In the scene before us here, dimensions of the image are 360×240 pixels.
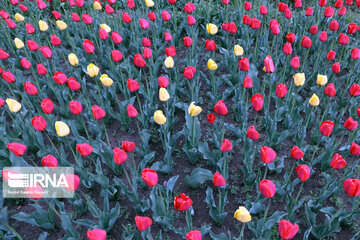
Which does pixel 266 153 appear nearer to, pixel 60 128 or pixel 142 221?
pixel 142 221

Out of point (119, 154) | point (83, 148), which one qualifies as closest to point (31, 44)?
point (83, 148)

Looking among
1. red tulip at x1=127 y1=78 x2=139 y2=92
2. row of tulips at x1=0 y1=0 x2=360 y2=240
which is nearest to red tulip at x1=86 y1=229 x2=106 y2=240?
row of tulips at x1=0 y1=0 x2=360 y2=240

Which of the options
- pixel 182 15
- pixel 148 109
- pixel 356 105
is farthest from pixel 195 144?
pixel 182 15

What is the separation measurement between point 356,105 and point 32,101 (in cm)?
399

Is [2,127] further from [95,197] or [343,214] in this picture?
[343,214]

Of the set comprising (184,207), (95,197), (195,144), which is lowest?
(95,197)

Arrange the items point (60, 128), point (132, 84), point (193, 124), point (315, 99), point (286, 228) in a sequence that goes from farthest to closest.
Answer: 1. point (132, 84)
2. point (193, 124)
3. point (315, 99)
4. point (60, 128)
5. point (286, 228)

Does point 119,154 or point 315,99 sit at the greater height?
point 315,99

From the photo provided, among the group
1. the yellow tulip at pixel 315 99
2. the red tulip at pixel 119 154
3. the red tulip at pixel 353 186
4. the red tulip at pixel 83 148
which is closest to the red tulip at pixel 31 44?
the red tulip at pixel 83 148

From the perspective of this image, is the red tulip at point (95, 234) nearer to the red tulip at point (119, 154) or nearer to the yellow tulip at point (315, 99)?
the red tulip at point (119, 154)

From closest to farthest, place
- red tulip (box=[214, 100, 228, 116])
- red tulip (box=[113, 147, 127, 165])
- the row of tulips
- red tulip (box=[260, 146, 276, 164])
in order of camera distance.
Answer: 1. red tulip (box=[260, 146, 276, 164])
2. red tulip (box=[113, 147, 127, 165])
3. the row of tulips
4. red tulip (box=[214, 100, 228, 116])

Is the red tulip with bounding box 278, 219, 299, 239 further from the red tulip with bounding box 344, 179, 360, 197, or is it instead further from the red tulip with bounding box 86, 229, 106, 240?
the red tulip with bounding box 86, 229, 106, 240

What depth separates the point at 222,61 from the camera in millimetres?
4562

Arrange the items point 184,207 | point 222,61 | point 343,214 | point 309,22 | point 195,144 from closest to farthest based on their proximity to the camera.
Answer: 1. point 184,207
2. point 343,214
3. point 195,144
4. point 222,61
5. point 309,22
